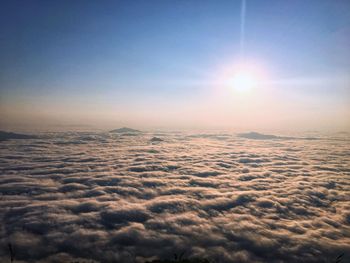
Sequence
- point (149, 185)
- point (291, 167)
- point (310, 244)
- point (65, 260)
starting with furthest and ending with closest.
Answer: point (291, 167), point (149, 185), point (310, 244), point (65, 260)

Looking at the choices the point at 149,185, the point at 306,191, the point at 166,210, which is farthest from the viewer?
the point at 149,185

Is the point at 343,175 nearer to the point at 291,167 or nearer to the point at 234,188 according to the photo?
the point at 291,167

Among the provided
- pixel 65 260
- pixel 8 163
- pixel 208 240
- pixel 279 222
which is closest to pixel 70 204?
pixel 65 260

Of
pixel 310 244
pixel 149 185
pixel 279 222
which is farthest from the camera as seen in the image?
pixel 149 185

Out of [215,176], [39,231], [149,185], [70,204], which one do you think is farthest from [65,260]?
[215,176]

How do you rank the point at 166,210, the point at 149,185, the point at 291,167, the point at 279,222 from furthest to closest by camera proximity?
1. the point at 291,167
2. the point at 149,185
3. the point at 166,210
4. the point at 279,222

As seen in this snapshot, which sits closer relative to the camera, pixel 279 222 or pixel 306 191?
pixel 279 222

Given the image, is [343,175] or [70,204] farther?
[343,175]

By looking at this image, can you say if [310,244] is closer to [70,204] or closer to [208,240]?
[208,240]
